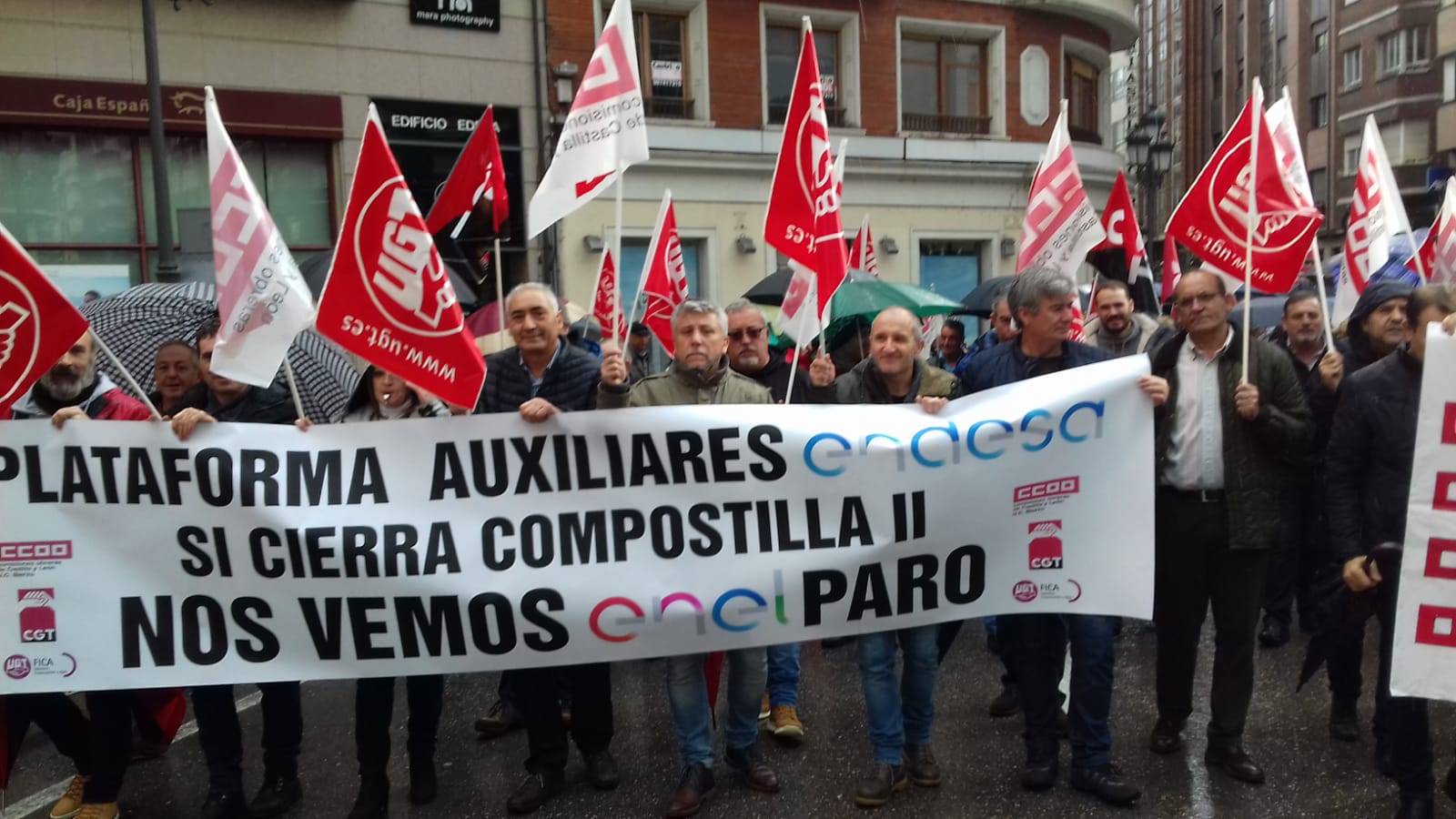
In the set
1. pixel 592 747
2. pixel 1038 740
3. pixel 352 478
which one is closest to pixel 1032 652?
pixel 1038 740

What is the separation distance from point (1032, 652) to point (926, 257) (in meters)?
16.0

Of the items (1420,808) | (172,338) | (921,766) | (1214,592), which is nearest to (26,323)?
(172,338)

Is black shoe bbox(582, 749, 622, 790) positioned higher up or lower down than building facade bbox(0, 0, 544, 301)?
lower down

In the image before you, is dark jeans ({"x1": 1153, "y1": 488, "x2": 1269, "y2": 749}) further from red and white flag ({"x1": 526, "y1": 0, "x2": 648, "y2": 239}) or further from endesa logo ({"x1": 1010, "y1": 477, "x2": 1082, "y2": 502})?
red and white flag ({"x1": 526, "y1": 0, "x2": 648, "y2": 239})

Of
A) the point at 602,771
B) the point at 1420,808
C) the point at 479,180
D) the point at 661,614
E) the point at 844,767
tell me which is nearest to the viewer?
the point at 1420,808

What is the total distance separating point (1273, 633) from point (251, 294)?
5.30 m

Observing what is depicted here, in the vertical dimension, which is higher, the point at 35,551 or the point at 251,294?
the point at 251,294

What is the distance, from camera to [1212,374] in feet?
14.9

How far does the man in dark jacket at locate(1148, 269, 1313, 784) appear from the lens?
4445mm

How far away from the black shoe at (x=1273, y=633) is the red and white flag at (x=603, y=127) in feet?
13.7

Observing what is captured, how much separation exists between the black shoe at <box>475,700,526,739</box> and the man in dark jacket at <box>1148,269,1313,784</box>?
2843mm

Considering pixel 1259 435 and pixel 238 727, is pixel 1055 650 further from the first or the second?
pixel 238 727

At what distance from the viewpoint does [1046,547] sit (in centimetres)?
448

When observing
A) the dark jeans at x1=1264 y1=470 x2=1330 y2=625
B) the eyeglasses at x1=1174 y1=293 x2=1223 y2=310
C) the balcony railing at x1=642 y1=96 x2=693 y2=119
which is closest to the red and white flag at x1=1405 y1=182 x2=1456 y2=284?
the dark jeans at x1=1264 y1=470 x2=1330 y2=625
